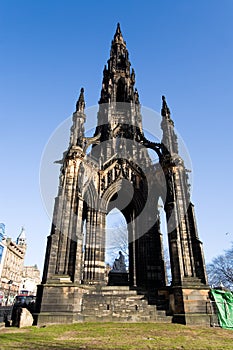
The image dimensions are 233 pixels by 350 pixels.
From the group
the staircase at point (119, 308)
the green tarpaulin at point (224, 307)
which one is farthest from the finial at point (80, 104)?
the green tarpaulin at point (224, 307)

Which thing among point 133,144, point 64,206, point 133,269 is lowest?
point 133,269

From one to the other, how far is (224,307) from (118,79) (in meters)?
25.1

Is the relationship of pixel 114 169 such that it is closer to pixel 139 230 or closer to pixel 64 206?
pixel 139 230

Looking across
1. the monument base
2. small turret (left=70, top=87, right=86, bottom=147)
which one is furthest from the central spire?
the monument base

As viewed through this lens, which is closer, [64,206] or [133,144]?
[64,206]

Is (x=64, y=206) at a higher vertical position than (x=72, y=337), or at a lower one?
higher

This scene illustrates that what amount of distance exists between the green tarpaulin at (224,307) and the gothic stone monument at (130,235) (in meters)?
0.59

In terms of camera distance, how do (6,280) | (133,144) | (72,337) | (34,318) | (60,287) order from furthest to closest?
(6,280)
(133,144)
(60,287)
(34,318)
(72,337)

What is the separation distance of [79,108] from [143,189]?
812 centimetres

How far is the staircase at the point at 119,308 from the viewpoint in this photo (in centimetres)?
1078

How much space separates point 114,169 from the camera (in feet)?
61.7

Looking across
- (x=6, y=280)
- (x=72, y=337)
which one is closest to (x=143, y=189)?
(x=72, y=337)

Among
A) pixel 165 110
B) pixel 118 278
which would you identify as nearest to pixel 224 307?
pixel 118 278

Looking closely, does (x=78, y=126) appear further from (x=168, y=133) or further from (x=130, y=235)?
(x=130, y=235)
